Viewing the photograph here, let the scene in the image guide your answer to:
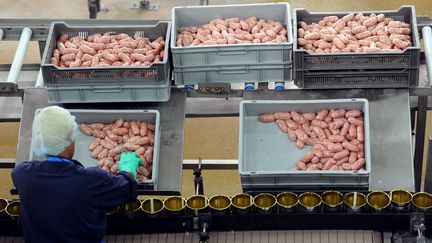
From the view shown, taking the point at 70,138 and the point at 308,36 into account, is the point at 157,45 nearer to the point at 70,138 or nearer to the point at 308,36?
the point at 308,36

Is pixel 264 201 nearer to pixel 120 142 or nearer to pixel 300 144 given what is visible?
pixel 300 144

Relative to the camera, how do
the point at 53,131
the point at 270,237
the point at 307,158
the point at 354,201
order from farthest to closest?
the point at 307,158 < the point at 270,237 < the point at 354,201 < the point at 53,131

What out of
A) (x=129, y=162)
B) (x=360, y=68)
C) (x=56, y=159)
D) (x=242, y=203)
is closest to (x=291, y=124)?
(x=360, y=68)

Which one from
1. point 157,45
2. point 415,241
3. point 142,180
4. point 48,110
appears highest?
point 157,45

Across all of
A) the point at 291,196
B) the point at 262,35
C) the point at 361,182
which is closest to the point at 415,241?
the point at 361,182

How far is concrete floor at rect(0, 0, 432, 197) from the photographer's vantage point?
22.2 ft

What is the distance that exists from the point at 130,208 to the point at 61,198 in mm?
655

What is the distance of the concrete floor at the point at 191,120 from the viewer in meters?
6.77

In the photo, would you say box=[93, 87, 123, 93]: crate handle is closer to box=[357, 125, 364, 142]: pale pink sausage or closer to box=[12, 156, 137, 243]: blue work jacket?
box=[12, 156, 137, 243]: blue work jacket

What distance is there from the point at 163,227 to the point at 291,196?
0.71 metres

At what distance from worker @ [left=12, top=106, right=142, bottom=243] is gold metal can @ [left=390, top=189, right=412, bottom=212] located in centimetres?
149

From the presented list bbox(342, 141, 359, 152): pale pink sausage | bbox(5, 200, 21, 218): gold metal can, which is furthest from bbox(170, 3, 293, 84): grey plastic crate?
bbox(5, 200, 21, 218): gold metal can

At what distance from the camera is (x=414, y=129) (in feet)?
17.4

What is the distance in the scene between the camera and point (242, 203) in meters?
4.43
